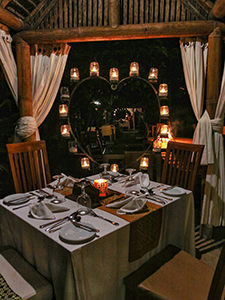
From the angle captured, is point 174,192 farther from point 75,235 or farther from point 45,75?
point 45,75

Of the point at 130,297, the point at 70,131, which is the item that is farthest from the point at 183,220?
the point at 70,131

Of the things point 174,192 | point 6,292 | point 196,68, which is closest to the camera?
point 6,292

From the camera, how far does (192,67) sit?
262cm

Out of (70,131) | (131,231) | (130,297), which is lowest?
(130,297)

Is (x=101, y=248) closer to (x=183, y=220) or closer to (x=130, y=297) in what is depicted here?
(x=130, y=297)

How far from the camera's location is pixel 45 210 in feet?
4.56

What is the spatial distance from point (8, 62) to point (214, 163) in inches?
102

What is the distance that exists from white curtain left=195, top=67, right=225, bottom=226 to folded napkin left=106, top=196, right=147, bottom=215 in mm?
1310

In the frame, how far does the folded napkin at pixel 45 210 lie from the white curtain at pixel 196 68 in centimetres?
190

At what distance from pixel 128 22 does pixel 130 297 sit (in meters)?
2.76

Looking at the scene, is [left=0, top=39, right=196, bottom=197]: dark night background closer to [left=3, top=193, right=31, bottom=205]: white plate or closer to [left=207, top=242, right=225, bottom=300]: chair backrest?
[left=3, top=193, right=31, bottom=205]: white plate

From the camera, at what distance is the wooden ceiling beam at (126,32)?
2.50m

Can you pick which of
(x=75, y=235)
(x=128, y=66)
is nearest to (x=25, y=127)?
(x=128, y=66)

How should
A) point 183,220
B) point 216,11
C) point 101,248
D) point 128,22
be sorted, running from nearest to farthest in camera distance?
point 101,248
point 183,220
point 216,11
point 128,22
